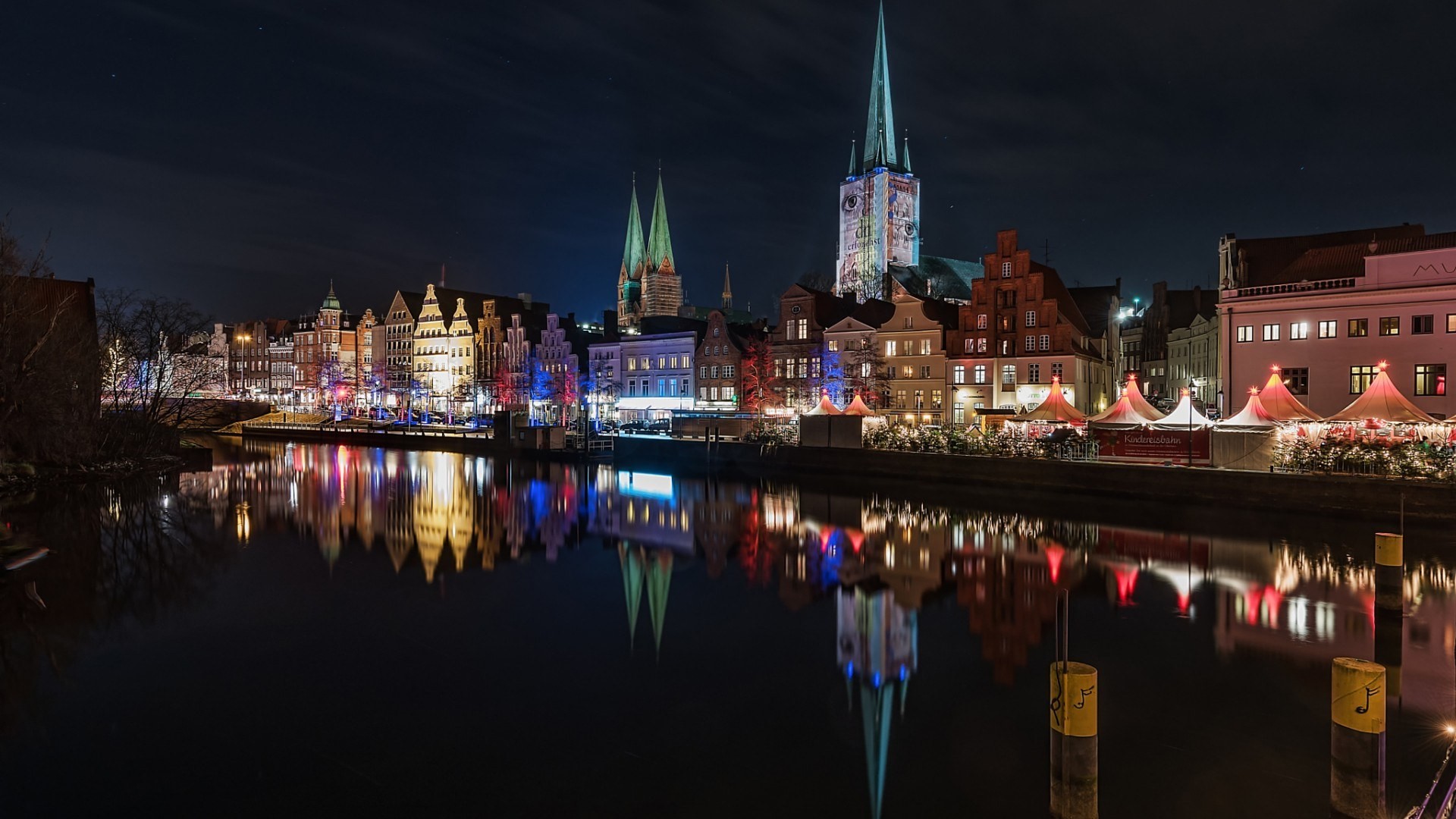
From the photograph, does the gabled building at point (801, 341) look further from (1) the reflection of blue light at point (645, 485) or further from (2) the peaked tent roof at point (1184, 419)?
(2) the peaked tent roof at point (1184, 419)

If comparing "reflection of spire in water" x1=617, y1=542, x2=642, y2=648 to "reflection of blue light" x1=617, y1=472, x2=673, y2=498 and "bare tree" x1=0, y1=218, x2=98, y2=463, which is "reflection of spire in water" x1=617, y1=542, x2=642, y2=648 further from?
"bare tree" x1=0, y1=218, x2=98, y2=463

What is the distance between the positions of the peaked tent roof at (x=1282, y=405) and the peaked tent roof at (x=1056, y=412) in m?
6.74

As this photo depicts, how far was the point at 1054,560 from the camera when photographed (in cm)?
2086

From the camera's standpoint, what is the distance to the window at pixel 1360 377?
122 feet

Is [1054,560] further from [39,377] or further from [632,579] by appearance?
[39,377]

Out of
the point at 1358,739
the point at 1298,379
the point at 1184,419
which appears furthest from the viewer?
the point at 1298,379

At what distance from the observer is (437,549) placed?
23531 millimetres

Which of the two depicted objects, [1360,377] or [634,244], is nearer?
[1360,377]

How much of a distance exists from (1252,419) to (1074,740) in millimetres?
27949

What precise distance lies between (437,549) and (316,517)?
8182mm

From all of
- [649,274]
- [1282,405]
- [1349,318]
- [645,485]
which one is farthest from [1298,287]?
[649,274]

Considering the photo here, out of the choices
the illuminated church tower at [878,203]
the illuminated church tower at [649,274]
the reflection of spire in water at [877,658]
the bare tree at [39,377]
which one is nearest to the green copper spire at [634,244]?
the illuminated church tower at [649,274]

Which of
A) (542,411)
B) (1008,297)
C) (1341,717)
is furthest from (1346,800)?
(542,411)

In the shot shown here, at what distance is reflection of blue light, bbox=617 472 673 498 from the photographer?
38.8 meters
